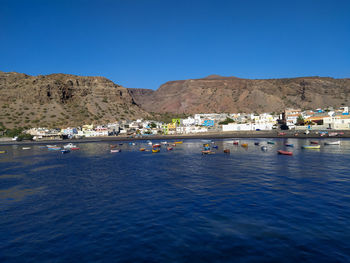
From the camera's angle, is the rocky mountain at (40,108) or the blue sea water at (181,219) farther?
the rocky mountain at (40,108)

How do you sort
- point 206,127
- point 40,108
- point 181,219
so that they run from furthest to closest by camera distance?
point 40,108 < point 206,127 < point 181,219

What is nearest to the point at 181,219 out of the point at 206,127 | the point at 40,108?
the point at 206,127

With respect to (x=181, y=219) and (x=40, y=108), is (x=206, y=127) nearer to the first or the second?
(x=40, y=108)

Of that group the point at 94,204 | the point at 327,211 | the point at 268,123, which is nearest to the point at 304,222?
the point at 327,211

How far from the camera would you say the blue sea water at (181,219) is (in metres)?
15.1

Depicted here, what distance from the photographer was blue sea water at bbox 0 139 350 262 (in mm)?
15141

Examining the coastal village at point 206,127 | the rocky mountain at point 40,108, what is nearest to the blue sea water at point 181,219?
the coastal village at point 206,127

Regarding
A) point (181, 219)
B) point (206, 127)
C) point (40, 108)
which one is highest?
point (40, 108)

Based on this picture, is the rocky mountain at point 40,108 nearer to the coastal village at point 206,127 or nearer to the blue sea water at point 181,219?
the coastal village at point 206,127

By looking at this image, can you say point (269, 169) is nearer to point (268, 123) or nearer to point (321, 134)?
point (321, 134)

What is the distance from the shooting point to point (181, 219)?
66.8 feet

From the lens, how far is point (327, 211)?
69.7 ft

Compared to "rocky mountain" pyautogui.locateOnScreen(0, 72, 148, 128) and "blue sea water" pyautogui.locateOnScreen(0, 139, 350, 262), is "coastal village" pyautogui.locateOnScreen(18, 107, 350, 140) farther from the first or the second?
"blue sea water" pyautogui.locateOnScreen(0, 139, 350, 262)

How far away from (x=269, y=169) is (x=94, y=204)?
2891 centimetres
